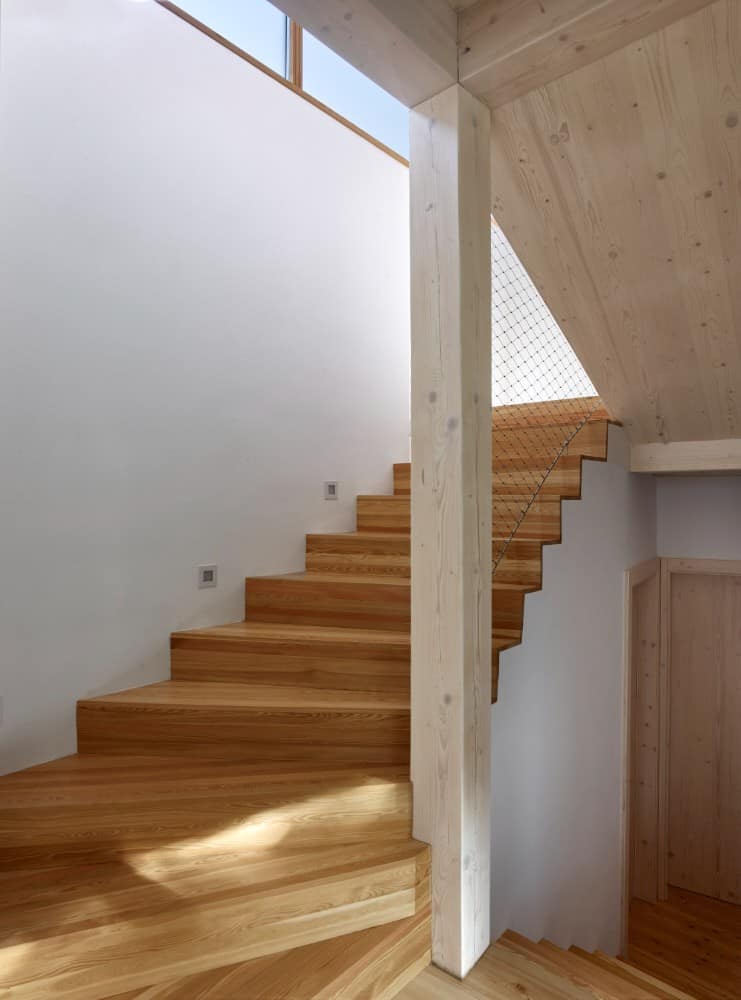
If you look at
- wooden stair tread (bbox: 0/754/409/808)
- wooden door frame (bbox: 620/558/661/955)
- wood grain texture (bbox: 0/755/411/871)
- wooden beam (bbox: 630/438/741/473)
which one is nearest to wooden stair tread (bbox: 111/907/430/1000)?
wood grain texture (bbox: 0/755/411/871)

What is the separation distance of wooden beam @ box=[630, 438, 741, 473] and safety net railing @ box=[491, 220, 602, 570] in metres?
0.33

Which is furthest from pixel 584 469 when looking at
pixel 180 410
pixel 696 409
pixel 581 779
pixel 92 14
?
pixel 92 14

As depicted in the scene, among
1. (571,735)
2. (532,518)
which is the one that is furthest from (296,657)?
(571,735)

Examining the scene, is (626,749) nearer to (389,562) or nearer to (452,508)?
(389,562)

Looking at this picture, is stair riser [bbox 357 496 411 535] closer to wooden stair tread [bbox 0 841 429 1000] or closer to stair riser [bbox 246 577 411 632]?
stair riser [bbox 246 577 411 632]

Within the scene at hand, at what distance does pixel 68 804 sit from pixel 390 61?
2228mm

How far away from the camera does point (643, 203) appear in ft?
7.05

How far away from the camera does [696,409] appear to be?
2.96m

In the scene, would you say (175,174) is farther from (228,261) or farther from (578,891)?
(578,891)

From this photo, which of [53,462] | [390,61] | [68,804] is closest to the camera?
[390,61]

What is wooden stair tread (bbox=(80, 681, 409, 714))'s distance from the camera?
2334 millimetres

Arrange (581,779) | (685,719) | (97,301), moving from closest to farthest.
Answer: (97,301), (581,779), (685,719)

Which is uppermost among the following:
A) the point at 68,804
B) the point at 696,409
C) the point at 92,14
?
the point at 92,14

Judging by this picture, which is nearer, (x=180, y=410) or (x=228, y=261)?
(x=180, y=410)
